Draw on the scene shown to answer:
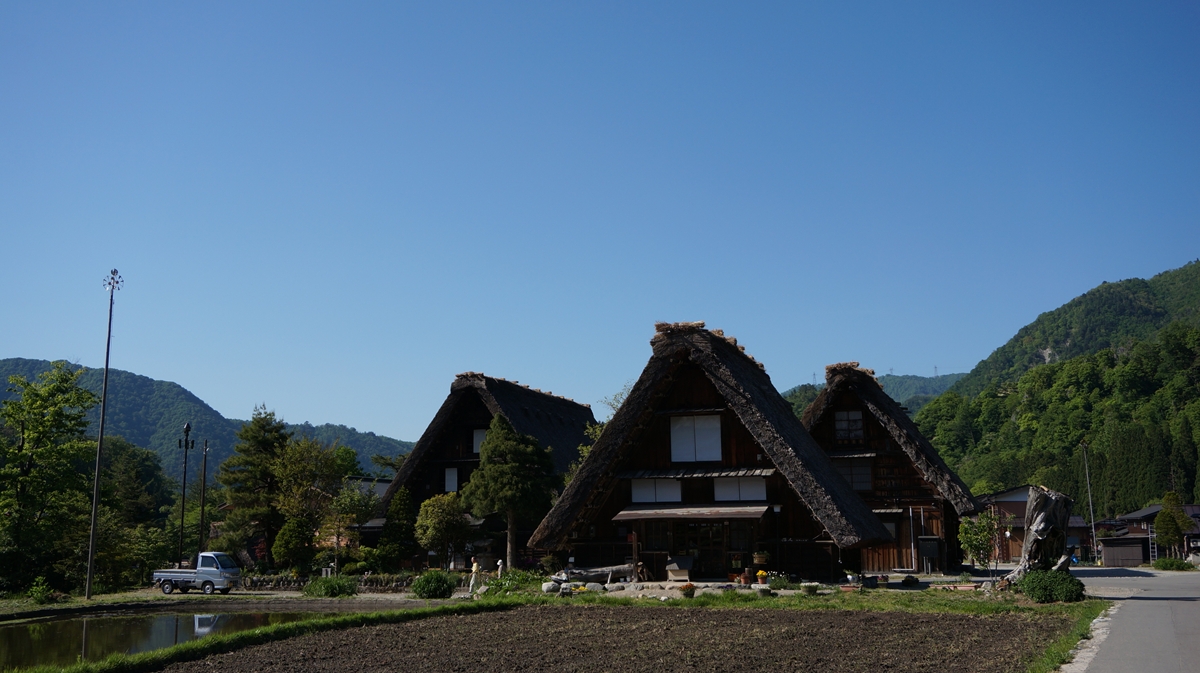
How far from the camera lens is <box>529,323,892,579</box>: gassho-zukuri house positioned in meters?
27.5

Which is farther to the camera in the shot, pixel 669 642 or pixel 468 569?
pixel 468 569

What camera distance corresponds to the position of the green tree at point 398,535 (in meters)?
35.9

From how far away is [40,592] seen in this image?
29750 millimetres

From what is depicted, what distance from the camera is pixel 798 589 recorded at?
23.9m

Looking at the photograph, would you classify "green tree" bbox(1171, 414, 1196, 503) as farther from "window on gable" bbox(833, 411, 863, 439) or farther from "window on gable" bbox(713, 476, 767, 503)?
"window on gable" bbox(713, 476, 767, 503)

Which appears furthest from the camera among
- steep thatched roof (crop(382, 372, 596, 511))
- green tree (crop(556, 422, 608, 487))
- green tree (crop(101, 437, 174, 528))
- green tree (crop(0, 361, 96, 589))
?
green tree (crop(101, 437, 174, 528))

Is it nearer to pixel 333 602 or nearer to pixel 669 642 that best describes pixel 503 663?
pixel 669 642

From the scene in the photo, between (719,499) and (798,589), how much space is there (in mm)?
5236

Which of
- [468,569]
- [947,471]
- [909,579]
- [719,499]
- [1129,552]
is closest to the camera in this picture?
[909,579]

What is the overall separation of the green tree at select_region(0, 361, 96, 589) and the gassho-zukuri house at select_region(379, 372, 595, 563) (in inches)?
482

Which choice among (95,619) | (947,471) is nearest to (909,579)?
(947,471)

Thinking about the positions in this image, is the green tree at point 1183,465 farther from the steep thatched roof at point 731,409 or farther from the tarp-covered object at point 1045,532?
the tarp-covered object at point 1045,532

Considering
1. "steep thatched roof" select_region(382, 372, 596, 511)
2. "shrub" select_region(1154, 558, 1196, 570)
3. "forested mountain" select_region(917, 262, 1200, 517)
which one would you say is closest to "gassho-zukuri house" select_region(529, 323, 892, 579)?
"steep thatched roof" select_region(382, 372, 596, 511)

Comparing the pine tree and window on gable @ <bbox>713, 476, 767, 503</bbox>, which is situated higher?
window on gable @ <bbox>713, 476, 767, 503</bbox>
